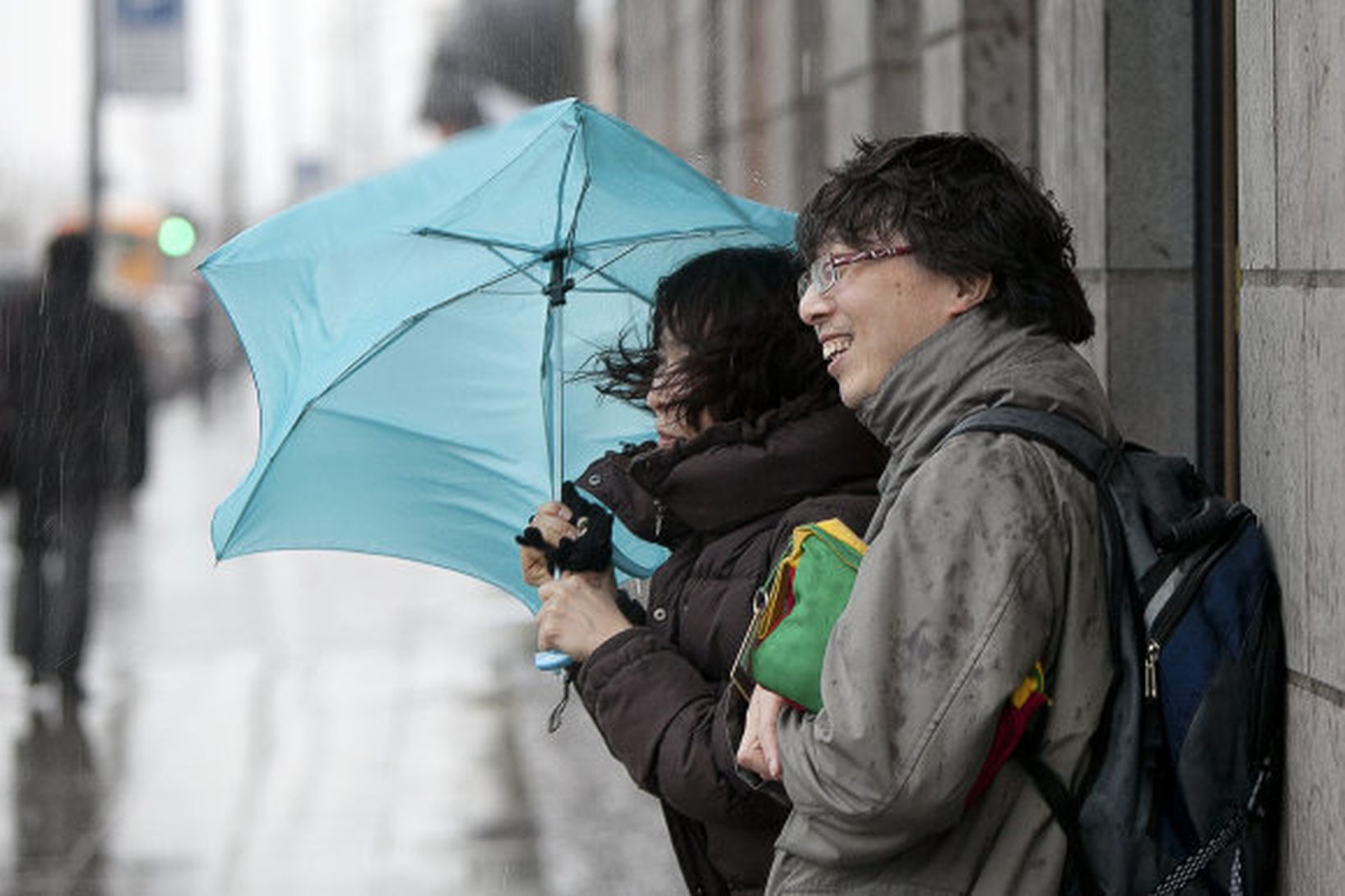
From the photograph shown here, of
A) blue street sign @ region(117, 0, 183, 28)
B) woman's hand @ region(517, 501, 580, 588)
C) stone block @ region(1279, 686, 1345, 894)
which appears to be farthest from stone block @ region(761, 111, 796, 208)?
stone block @ region(1279, 686, 1345, 894)

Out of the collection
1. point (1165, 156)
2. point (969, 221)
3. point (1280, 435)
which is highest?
point (1165, 156)

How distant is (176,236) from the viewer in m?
15.0

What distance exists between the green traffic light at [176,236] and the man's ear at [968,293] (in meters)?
12.5

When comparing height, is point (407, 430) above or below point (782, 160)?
below

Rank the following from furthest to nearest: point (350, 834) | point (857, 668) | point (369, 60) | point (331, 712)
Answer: point (369, 60) → point (331, 712) → point (350, 834) → point (857, 668)

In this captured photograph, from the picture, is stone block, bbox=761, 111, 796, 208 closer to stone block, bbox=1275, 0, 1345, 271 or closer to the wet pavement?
the wet pavement

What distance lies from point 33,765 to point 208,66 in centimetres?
663

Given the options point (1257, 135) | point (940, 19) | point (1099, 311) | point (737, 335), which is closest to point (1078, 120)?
point (1099, 311)

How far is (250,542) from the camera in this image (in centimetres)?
395

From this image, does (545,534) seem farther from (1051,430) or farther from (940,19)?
(940,19)

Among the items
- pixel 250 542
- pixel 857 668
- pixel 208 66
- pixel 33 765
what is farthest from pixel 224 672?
pixel 857 668

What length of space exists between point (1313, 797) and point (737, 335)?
3.35 feet

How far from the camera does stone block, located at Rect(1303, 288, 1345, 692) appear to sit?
290 cm

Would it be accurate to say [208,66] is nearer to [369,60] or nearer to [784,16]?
[369,60]
